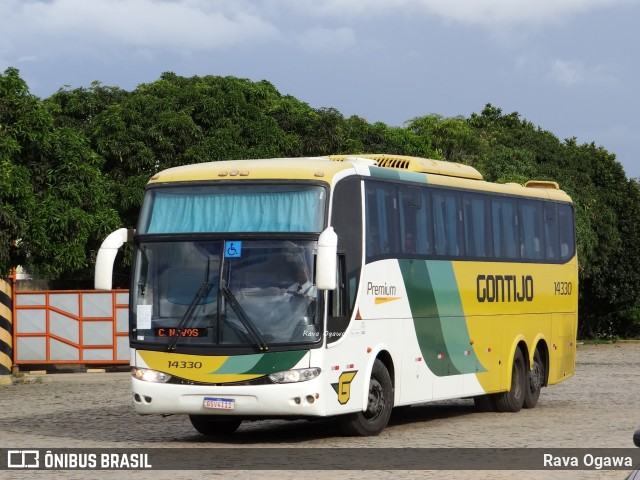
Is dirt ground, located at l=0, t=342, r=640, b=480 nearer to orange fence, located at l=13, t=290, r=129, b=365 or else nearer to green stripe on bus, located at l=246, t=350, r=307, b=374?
green stripe on bus, located at l=246, t=350, r=307, b=374

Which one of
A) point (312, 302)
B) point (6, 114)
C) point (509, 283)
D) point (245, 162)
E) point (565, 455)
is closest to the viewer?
point (565, 455)

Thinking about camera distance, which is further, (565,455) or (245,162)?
(245,162)

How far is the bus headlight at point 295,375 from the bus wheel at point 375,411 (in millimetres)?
1197

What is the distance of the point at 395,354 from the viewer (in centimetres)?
1777

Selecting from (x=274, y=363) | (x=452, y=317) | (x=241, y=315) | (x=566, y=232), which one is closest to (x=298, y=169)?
(x=241, y=315)

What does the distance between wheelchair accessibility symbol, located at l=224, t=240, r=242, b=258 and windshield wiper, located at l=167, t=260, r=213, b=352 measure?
12.3 inches

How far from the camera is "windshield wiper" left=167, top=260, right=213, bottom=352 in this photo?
15.9 metres

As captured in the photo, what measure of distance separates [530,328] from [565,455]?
839 centimetres

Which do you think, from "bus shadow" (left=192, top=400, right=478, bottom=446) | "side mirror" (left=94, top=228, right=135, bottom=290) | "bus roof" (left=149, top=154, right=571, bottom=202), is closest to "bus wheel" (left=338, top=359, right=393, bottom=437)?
"bus shadow" (left=192, top=400, right=478, bottom=446)

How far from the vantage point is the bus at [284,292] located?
15.7 meters

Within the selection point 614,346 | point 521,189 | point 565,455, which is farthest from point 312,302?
point 614,346

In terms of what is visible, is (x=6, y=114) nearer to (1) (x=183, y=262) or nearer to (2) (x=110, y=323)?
(2) (x=110, y=323)

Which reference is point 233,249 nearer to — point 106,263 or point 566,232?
point 106,263

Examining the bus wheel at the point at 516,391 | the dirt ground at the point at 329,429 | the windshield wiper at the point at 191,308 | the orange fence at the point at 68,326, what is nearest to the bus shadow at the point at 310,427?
the dirt ground at the point at 329,429
